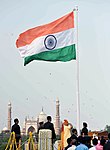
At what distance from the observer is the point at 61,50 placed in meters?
16.1

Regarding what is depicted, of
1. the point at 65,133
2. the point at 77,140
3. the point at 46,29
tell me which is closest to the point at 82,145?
the point at 77,140

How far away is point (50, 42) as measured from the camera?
53.3 feet

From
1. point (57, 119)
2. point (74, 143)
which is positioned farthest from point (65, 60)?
point (57, 119)

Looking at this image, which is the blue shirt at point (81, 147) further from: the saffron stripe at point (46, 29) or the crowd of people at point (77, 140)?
the saffron stripe at point (46, 29)

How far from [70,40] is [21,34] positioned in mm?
1842

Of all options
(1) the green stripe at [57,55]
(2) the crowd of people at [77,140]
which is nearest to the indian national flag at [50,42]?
(1) the green stripe at [57,55]

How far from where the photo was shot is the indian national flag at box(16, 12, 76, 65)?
1596 cm

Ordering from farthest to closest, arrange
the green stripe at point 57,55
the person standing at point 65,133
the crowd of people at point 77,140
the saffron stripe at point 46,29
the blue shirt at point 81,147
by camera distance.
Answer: the saffron stripe at point 46,29 < the green stripe at point 57,55 < the person standing at point 65,133 < the crowd of people at point 77,140 < the blue shirt at point 81,147

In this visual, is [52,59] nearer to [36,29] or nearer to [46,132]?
[36,29]

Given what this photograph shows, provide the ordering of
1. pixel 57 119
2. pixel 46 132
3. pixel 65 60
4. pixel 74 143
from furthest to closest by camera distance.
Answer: pixel 57 119 < pixel 65 60 < pixel 46 132 < pixel 74 143

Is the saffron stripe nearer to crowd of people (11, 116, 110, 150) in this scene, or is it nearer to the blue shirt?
crowd of people (11, 116, 110, 150)

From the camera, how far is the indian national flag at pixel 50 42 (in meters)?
16.0

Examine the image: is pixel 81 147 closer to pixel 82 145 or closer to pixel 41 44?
pixel 82 145

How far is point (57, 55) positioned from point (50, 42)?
602mm
